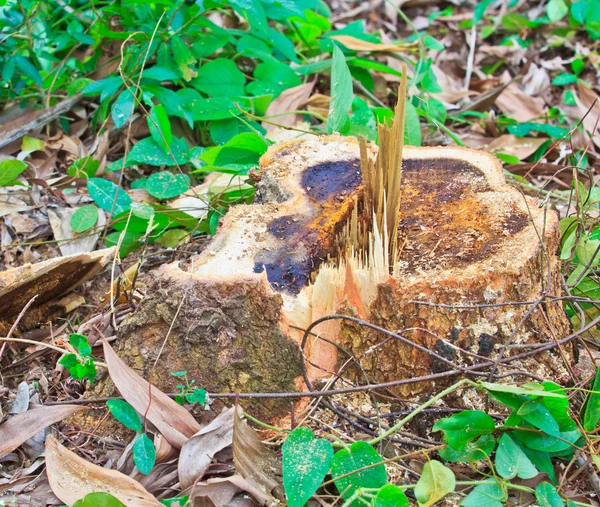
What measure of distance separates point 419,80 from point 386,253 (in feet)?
5.03

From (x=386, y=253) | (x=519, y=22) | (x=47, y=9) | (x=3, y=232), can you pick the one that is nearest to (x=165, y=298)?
(x=386, y=253)

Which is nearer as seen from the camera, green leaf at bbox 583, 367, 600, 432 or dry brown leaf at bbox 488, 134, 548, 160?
green leaf at bbox 583, 367, 600, 432

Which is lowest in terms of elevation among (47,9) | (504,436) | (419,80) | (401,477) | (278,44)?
(401,477)

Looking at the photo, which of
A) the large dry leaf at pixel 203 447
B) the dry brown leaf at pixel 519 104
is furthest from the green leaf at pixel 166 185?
the dry brown leaf at pixel 519 104

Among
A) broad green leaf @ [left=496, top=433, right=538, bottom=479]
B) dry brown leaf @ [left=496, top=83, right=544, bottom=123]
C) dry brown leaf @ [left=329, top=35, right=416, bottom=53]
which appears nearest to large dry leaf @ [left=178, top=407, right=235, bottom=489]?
broad green leaf @ [left=496, top=433, right=538, bottom=479]

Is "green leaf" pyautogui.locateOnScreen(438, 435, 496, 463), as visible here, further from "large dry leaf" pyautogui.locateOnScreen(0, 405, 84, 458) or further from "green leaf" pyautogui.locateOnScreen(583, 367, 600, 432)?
"large dry leaf" pyautogui.locateOnScreen(0, 405, 84, 458)

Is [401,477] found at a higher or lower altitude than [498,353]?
lower

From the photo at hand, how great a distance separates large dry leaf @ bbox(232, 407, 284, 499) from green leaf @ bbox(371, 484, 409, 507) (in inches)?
9.7

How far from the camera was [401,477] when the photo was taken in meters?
1.47

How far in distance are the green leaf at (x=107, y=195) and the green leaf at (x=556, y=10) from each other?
259 cm

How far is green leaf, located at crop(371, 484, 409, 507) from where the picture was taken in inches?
49.0

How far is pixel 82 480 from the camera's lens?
143cm

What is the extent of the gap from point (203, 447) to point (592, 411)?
86 cm

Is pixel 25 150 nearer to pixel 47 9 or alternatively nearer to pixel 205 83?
pixel 47 9
